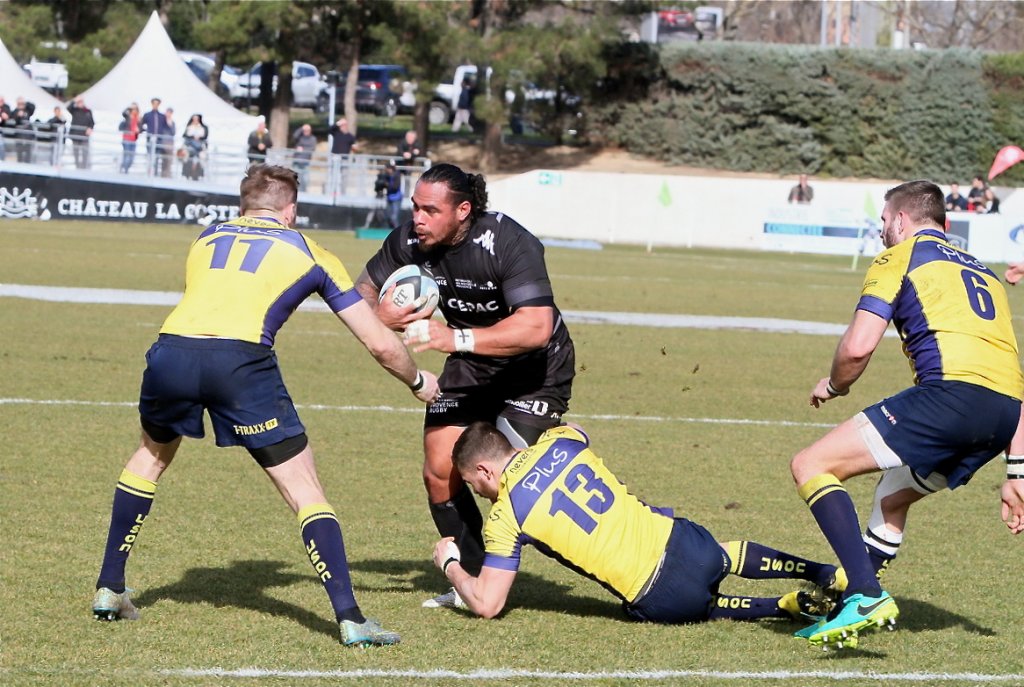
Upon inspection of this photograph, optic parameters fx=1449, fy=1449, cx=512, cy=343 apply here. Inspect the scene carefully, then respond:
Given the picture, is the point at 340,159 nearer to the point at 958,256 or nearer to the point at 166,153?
the point at 166,153

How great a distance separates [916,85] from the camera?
176 ft

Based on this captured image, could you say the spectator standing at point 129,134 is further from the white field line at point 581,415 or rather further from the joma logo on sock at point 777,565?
the joma logo on sock at point 777,565

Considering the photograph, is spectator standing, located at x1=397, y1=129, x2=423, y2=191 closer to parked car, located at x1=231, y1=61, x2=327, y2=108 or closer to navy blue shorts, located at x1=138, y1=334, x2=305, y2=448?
parked car, located at x1=231, y1=61, x2=327, y2=108

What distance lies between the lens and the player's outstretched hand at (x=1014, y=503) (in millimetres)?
6074

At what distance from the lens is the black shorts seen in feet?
22.9

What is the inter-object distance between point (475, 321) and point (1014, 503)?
8.51 feet

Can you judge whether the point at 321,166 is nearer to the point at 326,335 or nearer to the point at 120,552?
the point at 326,335

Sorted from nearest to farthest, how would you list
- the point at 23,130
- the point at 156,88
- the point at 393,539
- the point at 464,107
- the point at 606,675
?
the point at 606,675 → the point at 393,539 → the point at 23,130 → the point at 156,88 → the point at 464,107

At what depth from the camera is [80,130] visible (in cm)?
3475

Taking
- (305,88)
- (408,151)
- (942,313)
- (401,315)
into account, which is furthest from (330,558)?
(305,88)

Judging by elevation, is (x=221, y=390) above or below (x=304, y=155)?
above

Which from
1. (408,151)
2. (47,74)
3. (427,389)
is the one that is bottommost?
(47,74)

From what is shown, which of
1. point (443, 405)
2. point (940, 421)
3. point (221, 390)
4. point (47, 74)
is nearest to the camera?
point (221, 390)

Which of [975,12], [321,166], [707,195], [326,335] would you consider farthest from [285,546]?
[975,12]
